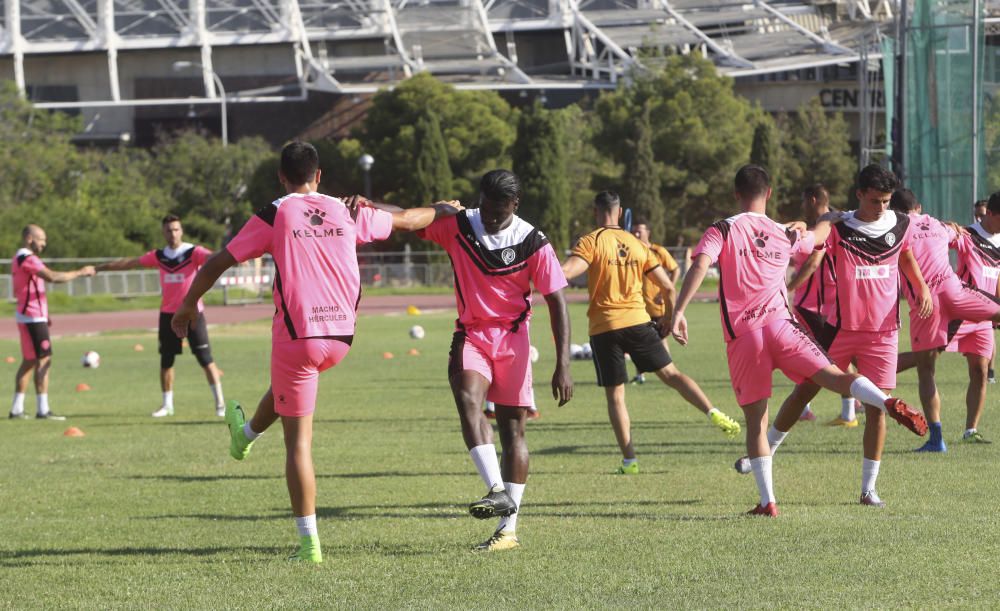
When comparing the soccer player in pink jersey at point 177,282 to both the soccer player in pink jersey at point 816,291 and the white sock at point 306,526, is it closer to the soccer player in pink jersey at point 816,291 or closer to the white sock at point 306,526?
the soccer player in pink jersey at point 816,291

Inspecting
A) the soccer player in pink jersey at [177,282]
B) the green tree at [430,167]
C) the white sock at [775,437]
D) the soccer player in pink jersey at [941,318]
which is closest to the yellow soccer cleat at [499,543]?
the white sock at [775,437]

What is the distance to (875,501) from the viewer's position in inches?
352

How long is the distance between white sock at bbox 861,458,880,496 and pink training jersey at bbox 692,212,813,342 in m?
1.08

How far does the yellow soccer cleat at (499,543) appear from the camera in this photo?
7.70 m

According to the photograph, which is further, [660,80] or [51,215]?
[660,80]

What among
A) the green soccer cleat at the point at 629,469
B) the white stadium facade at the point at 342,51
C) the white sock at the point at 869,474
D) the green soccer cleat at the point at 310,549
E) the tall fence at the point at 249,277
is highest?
the white stadium facade at the point at 342,51

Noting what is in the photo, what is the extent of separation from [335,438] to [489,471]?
6582mm

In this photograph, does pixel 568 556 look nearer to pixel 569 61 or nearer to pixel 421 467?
pixel 421 467

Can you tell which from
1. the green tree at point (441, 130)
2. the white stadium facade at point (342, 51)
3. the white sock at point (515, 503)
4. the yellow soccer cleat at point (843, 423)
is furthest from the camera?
the white stadium facade at point (342, 51)

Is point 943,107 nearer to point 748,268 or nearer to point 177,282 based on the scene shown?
point 177,282

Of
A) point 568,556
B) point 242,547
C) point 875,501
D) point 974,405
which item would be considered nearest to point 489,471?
point 568,556

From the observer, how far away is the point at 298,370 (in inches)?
296

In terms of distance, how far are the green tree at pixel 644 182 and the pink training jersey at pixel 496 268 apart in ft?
179

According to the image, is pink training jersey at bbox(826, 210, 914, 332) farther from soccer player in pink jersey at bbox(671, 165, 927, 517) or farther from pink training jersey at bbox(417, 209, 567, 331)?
pink training jersey at bbox(417, 209, 567, 331)
